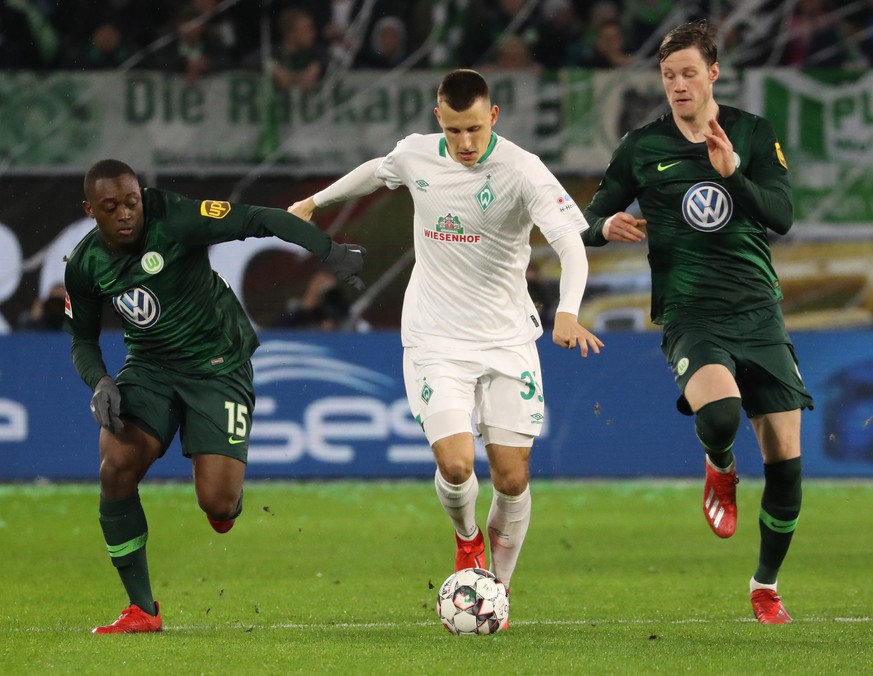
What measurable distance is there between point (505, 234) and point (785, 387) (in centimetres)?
139

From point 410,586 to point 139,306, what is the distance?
93.2 inches

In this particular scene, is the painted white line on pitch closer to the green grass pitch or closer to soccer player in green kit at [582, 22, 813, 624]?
the green grass pitch

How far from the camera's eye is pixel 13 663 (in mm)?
5434

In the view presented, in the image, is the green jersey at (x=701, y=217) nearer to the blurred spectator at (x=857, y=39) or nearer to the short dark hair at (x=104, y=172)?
the short dark hair at (x=104, y=172)

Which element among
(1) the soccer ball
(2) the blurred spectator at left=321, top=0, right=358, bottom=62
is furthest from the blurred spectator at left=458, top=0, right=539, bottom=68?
(1) the soccer ball

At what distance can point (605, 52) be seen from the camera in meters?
13.5

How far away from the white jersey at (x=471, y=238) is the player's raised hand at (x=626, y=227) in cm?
19

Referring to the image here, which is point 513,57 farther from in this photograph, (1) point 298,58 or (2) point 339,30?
(1) point 298,58

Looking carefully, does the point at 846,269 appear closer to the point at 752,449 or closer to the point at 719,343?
the point at 752,449

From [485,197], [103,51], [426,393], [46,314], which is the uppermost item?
[103,51]

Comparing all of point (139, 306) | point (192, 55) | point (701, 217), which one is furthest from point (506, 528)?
point (192, 55)

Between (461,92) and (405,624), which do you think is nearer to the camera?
(461,92)

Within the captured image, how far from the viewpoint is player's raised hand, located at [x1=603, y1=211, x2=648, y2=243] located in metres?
6.31

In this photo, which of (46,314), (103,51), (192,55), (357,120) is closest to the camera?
A: (46,314)
